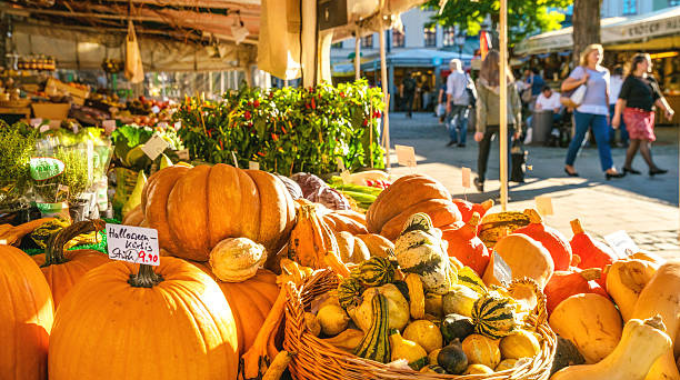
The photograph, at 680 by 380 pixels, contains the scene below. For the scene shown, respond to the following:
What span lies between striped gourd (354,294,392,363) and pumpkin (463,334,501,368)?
0.71 feet

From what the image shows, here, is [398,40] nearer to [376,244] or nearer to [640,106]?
[640,106]

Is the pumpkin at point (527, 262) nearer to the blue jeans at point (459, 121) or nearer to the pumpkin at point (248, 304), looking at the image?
the pumpkin at point (248, 304)

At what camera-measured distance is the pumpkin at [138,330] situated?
1523mm

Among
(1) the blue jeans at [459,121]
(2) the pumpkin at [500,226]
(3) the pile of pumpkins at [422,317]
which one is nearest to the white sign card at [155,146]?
(2) the pumpkin at [500,226]

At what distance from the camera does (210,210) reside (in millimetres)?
2102

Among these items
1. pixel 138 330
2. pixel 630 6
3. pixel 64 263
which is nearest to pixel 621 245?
pixel 138 330

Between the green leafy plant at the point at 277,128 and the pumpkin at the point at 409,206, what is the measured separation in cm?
199

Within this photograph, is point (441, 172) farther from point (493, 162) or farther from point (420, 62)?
point (420, 62)

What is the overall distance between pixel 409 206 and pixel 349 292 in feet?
4.05

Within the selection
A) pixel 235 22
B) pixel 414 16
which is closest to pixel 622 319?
pixel 235 22

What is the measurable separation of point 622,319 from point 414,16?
151ft

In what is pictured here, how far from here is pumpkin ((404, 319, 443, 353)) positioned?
152 centimetres

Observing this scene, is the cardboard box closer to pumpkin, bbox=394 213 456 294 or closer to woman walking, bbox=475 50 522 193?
woman walking, bbox=475 50 522 193

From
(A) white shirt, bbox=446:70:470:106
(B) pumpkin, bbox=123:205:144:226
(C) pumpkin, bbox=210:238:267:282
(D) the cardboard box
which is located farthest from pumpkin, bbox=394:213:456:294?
(A) white shirt, bbox=446:70:470:106
